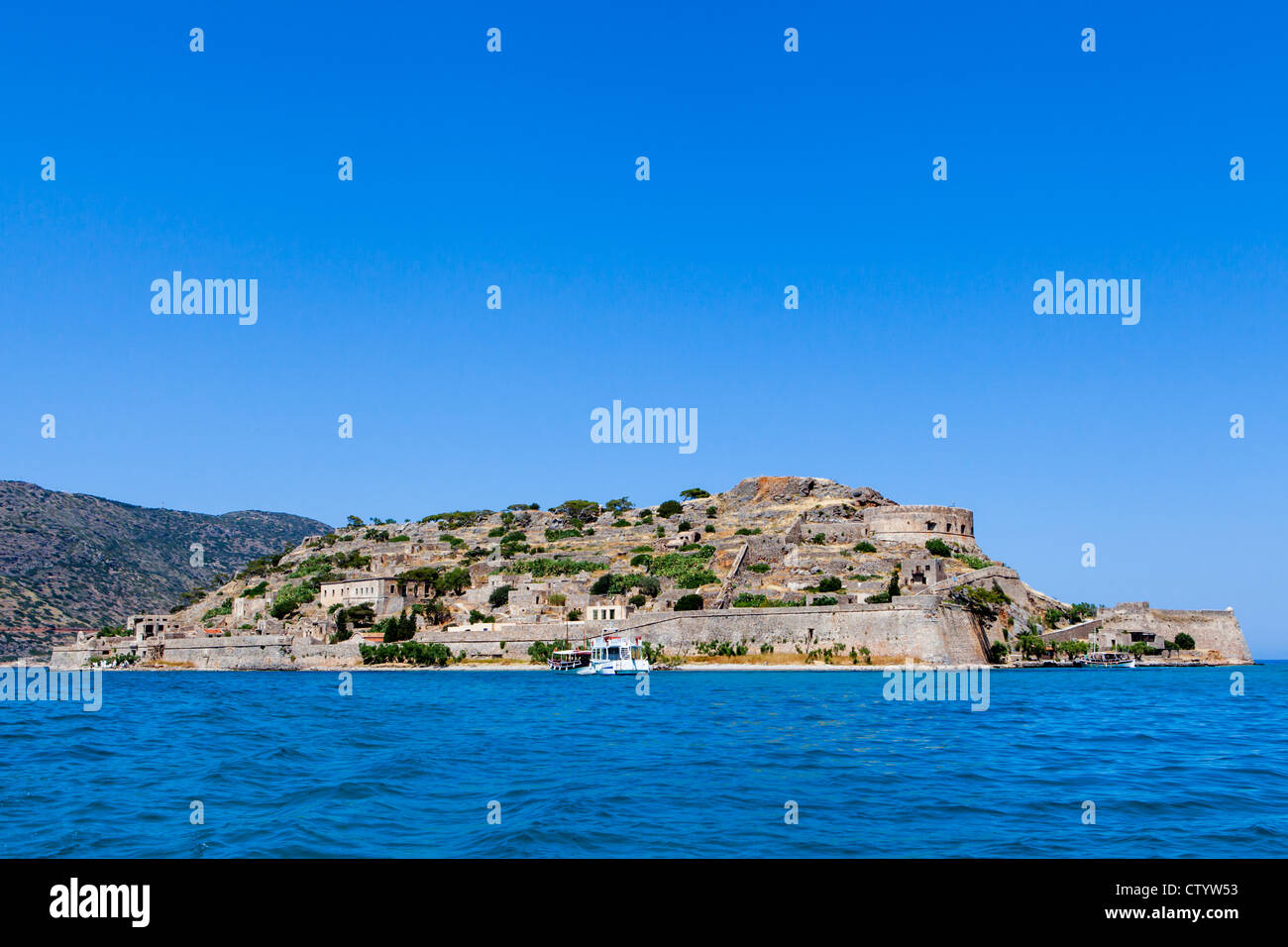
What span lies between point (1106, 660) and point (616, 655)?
28.1m

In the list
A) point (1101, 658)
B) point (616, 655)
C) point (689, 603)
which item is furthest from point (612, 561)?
point (1101, 658)

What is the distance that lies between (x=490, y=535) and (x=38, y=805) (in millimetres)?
82550

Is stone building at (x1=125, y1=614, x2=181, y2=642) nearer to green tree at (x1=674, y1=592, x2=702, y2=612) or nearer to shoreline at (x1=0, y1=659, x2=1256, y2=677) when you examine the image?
shoreline at (x1=0, y1=659, x2=1256, y2=677)

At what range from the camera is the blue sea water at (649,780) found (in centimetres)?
1120

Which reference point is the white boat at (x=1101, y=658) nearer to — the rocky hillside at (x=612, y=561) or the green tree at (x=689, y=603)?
the rocky hillside at (x=612, y=561)

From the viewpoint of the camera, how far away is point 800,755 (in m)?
18.3

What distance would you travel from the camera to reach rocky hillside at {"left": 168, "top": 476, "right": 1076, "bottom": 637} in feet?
201

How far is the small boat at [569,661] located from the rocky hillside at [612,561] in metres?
5.15

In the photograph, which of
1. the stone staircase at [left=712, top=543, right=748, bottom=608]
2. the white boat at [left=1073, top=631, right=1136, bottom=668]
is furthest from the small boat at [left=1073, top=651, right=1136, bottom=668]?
the stone staircase at [left=712, top=543, right=748, bottom=608]

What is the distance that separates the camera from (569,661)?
54.0 meters

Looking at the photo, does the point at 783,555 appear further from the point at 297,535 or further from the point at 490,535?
the point at 297,535

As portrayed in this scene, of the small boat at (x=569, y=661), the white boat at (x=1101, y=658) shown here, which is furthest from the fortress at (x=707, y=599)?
the small boat at (x=569, y=661)

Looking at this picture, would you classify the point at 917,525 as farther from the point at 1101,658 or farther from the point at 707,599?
the point at 707,599
